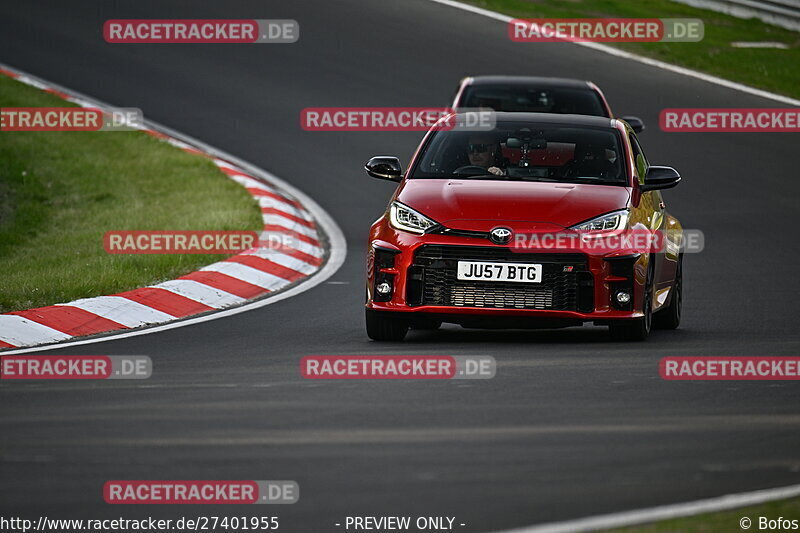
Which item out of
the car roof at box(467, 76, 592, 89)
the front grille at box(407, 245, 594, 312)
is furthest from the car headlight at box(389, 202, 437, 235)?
the car roof at box(467, 76, 592, 89)

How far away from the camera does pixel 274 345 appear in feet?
33.7

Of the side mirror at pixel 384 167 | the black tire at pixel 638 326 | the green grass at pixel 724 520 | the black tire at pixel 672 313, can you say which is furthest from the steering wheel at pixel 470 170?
the green grass at pixel 724 520

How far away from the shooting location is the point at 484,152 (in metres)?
11.4

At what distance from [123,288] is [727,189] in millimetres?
8992

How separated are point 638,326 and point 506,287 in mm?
977

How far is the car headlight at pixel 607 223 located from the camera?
10242 millimetres

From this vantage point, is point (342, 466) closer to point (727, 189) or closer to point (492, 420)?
point (492, 420)

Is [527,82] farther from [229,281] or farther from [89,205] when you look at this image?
[229,281]

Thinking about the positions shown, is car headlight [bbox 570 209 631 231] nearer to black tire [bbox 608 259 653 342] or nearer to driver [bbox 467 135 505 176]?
black tire [bbox 608 259 653 342]

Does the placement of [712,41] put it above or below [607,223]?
above

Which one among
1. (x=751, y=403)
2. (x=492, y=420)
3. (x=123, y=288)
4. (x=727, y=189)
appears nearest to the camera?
(x=492, y=420)

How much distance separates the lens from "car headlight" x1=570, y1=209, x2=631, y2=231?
1024 cm

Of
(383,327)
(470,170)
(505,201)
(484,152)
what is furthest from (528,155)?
(383,327)

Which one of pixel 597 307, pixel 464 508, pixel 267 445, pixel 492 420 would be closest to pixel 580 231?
pixel 597 307
